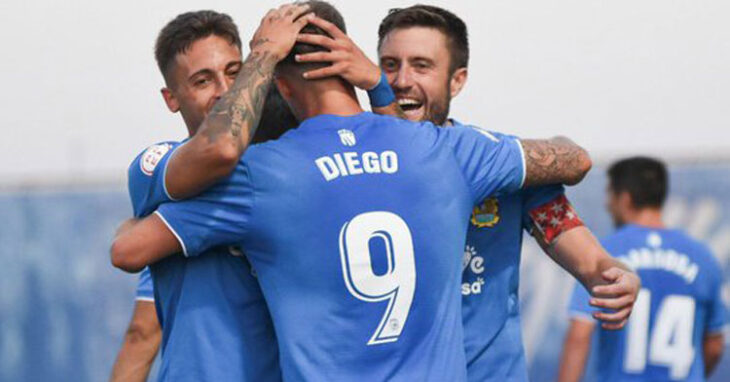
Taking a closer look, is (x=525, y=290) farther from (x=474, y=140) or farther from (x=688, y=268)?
(x=474, y=140)

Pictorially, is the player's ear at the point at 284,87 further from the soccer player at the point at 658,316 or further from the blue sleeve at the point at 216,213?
the soccer player at the point at 658,316

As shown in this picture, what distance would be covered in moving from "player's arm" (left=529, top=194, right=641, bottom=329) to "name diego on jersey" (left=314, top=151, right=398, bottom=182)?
2.68 feet

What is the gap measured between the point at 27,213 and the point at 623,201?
6487 mm

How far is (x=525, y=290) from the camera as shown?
10.8m

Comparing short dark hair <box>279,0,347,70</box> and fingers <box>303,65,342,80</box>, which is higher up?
short dark hair <box>279,0,347,70</box>

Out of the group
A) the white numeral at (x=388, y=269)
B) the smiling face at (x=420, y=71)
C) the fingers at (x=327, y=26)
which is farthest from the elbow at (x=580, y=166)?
the fingers at (x=327, y=26)

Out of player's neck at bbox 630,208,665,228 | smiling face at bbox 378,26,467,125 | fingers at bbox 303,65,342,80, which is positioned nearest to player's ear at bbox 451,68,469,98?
smiling face at bbox 378,26,467,125

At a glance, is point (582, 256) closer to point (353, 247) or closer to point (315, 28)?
point (353, 247)

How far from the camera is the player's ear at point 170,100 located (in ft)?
14.9

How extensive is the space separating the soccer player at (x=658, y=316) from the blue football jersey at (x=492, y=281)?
7.28 ft

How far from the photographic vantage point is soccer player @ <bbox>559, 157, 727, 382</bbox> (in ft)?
21.5

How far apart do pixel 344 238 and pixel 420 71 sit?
4.65ft

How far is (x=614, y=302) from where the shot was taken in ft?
13.2

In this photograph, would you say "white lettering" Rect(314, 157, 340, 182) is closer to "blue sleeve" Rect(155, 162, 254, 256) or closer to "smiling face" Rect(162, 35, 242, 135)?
"blue sleeve" Rect(155, 162, 254, 256)
